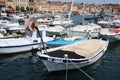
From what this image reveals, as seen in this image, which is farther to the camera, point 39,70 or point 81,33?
point 81,33

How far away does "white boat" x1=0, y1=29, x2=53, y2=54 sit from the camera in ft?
80.4

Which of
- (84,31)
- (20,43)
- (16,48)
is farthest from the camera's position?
(84,31)

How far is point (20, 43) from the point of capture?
25.7m

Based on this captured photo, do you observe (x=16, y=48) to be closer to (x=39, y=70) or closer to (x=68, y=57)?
(x=39, y=70)

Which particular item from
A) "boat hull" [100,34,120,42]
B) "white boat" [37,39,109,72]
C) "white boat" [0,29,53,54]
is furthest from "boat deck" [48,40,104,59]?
"boat hull" [100,34,120,42]

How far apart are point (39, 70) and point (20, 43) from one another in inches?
244

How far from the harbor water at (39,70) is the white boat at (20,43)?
0.49m

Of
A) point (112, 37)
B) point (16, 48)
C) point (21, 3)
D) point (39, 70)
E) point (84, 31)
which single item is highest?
point (16, 48)

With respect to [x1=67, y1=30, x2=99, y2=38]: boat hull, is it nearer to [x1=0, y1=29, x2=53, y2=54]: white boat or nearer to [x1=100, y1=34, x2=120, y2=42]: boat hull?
[x1=100, y1=34, x2=120, y2=42]: boat hull

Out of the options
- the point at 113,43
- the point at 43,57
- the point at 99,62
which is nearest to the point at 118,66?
the point at 99,62

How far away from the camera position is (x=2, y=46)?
79.3 feet

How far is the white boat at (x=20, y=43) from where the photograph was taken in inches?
965

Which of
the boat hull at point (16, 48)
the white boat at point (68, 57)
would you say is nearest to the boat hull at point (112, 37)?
the boat hull at point (16, 48)

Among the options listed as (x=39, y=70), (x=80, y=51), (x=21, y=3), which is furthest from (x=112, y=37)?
(x=21, y=3)
